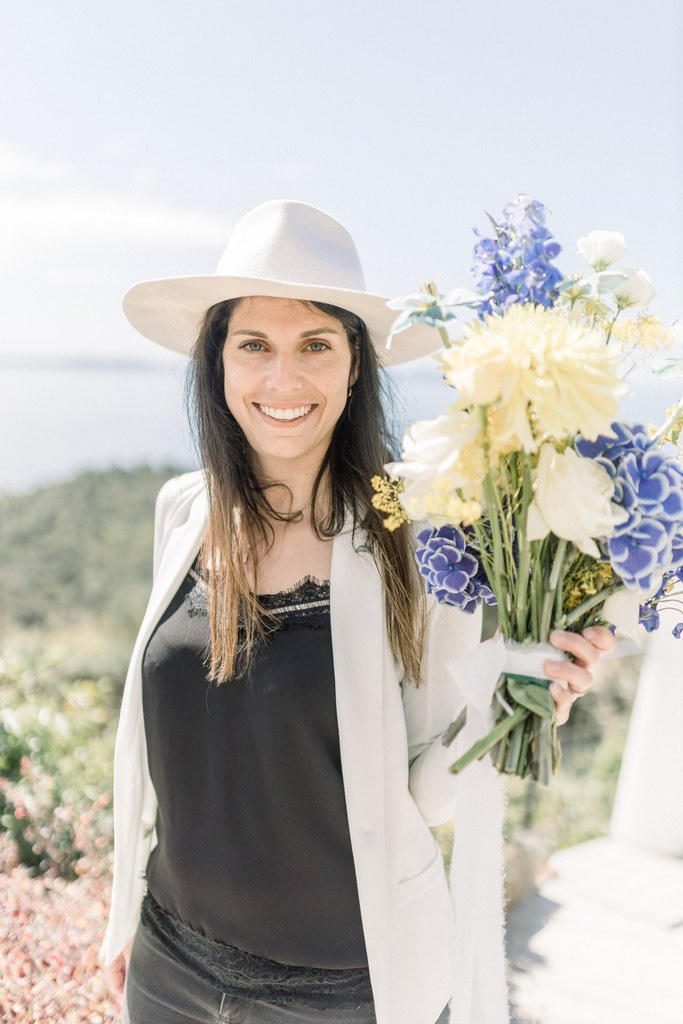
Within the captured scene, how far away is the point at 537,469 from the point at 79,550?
1508cm

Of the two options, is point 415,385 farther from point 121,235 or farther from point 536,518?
point 121,235

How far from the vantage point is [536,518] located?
1.01 meters

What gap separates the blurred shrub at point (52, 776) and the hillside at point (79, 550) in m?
7.00

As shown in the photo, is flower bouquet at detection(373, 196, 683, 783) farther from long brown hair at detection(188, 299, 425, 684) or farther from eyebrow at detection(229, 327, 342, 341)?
eyebrow at detection(229, 327, 342, 341)

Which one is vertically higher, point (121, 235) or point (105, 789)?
point (121, 235)

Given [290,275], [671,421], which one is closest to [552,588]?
[671,421]

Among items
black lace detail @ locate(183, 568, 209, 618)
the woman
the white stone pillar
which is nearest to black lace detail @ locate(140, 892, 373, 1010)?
the woman

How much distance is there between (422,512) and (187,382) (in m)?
1.14

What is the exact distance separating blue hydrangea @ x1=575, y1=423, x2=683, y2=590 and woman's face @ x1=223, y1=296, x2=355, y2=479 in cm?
78

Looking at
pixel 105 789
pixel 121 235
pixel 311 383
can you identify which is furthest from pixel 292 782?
pixel 121 235

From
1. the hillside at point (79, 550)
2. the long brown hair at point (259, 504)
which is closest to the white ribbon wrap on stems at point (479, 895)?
the long brown hair at point (259, 504)

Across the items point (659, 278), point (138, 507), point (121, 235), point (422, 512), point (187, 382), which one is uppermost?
point (121, 235)

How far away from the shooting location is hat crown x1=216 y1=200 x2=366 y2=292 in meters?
1.70

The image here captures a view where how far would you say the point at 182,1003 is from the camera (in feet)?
5.35
